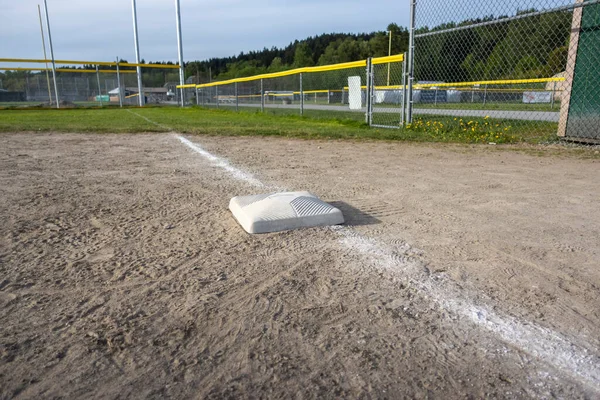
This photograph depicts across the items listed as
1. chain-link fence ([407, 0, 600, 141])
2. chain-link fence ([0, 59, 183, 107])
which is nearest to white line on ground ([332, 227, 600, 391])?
chain-link fence ([407, 0, 600, 141])

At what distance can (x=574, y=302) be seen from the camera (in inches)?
67.6

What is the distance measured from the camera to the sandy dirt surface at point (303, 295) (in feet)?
4.24

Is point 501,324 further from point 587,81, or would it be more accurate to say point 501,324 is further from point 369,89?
point 369,89

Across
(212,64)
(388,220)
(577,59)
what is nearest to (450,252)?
(388,220)

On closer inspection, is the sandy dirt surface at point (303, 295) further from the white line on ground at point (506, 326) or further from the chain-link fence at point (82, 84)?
the chain-link fence at point (82, 84)

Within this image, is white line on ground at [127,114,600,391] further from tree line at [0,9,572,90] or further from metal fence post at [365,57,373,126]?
metal fence post at [365,57,373,126]

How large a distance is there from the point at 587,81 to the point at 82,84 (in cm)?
2958

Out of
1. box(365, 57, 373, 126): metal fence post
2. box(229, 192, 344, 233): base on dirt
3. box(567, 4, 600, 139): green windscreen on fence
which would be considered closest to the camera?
box(229, 192, 344, 233): base on dirt

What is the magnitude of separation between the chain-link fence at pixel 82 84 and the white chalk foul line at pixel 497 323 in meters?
28.3

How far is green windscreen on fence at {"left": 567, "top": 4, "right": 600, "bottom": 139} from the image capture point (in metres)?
6.32

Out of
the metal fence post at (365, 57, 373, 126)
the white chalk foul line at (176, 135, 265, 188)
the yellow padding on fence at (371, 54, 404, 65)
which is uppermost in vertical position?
the yellow padding on fence at (371, 54, 404, 65)

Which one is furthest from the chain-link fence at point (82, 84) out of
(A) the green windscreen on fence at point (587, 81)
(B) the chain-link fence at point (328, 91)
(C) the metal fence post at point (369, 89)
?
(A) the green windscreen on fence at point (587, 81)

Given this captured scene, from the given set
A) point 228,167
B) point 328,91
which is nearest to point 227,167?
point 228,167

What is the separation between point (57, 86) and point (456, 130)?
26906 millimetres
